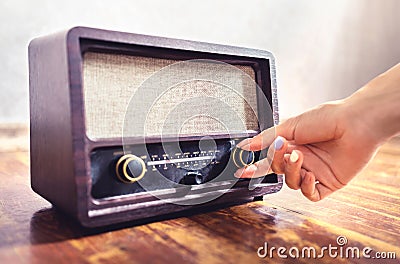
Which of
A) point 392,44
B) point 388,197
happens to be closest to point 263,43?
point 392,44

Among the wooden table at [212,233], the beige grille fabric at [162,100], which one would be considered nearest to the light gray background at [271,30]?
the wooden table at [212,233]

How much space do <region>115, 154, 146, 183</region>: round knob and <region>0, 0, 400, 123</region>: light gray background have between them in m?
1.14

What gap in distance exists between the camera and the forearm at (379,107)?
62cm

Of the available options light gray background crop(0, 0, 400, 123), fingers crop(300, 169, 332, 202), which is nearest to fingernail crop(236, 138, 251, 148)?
fingers crop(300, 169, 332, 202)

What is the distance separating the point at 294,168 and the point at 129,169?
0.86ft

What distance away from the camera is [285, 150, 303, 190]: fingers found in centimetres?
67

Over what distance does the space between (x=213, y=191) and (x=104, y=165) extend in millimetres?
195

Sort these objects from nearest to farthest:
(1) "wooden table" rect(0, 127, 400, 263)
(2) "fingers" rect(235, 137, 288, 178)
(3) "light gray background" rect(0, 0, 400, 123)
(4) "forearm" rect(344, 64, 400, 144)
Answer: (1) "wooden table" rect(0, 127, 400, 263), (4) "forearm" rect(344, 64, 400, 144), (2) "fingers" rect(235, 137, 288, 178), (3) "light gray background" rect(0, 0, 400, 123)

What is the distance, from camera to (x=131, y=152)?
62cm

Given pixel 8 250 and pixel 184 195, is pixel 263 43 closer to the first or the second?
pixel 184 195

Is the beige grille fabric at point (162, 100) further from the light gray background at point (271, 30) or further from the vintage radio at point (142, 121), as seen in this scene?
the light gray background at point (271, 30)

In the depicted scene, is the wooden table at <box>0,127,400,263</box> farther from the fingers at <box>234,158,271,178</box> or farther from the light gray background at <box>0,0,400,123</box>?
the light gray background at <box>0,0,400,123</box>

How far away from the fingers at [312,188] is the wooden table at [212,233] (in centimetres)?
2

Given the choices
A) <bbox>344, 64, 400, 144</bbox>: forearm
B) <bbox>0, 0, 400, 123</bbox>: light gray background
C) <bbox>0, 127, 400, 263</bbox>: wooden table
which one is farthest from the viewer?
<bbox>0, 0, 400, 123</bbox>: light gray background
